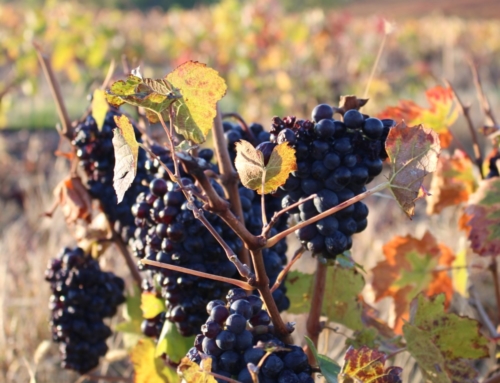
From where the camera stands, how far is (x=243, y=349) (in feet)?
2.53

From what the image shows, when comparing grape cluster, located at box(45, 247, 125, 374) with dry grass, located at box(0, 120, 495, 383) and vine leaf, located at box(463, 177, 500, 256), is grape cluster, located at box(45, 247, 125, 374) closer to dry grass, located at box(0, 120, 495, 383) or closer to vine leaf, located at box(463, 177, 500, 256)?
dry grass, located at box(0, 120, 495, 383)

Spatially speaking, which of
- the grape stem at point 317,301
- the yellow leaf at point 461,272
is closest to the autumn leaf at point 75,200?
the grape stem at point 317,301

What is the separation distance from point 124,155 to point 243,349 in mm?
295

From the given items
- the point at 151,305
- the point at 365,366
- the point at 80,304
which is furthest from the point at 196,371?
the point at 80,304

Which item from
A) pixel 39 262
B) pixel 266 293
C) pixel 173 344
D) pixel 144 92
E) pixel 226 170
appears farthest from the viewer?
pixel 39 262

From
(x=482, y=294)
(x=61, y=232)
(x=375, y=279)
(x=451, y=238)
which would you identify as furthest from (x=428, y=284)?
(x=61, y=232)

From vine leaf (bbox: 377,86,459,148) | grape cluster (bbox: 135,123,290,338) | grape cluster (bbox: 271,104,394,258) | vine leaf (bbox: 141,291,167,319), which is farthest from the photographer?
vine leaf (bbox: 377,86,459,148)

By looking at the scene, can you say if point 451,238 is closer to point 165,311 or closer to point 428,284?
point 428,284

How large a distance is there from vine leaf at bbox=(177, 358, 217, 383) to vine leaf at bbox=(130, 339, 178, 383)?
486 millimetres

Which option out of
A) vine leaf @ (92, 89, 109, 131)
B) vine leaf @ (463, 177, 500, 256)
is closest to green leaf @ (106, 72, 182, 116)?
vine leaf @ (92, 89, 109, 131)

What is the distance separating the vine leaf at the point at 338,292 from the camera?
118 centimetres

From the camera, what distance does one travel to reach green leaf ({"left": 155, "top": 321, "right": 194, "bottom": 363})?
1.06m

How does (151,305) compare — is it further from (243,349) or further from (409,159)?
(409,159)

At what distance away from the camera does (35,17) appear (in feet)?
15.9
